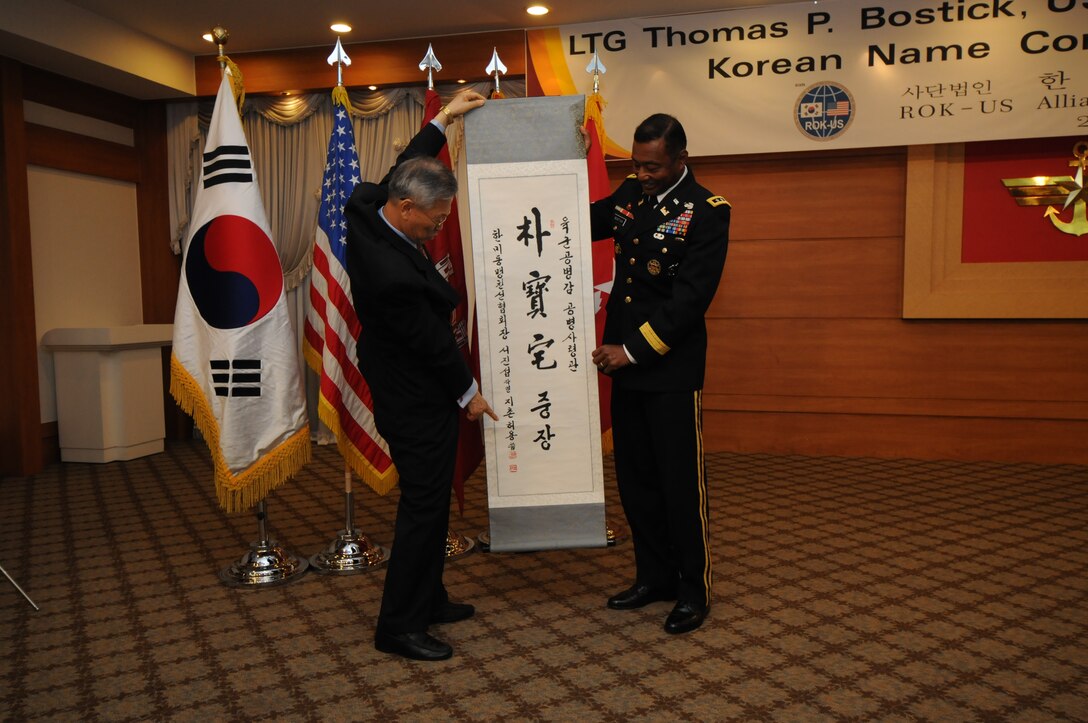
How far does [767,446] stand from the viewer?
5734mm

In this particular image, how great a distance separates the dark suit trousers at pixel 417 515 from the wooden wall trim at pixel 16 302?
3.86 m

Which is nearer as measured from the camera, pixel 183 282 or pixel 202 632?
pixel 202 632

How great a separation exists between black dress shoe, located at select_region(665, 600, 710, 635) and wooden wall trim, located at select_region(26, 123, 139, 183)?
5.00m

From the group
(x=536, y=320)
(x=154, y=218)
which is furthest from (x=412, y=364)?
(x=154, y=218)

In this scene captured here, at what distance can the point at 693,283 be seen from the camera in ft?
8.41

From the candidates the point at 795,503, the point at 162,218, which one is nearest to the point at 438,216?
the point at 795,503

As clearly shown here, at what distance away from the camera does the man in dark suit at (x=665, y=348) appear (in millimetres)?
2580

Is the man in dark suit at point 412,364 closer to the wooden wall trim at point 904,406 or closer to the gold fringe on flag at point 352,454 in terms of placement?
the gold fringe on flag at point 352,454

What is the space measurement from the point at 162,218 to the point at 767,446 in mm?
4793

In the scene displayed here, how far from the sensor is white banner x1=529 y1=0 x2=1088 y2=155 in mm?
4902

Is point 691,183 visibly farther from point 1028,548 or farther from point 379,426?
point 1028,548

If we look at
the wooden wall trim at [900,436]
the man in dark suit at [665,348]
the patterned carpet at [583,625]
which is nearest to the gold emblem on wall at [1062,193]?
the wooden wall trim at [900,436]

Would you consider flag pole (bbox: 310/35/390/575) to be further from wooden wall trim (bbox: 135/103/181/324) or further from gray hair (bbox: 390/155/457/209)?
wooden wall trim (bbox: 135/103/181/324)

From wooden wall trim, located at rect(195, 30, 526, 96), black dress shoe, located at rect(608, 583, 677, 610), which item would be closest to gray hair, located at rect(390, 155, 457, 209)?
black dress shoe, located at rect(608, 583, 677, 610)
